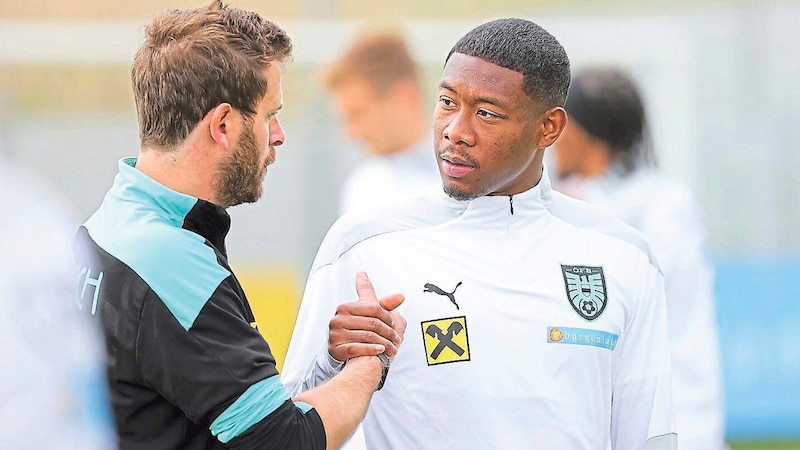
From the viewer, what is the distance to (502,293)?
2.40 meters

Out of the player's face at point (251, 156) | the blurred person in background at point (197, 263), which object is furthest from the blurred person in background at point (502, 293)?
the player's face at point (251, 156)

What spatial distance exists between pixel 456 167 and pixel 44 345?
101 centimetres

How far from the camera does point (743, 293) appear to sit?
23.4 ft

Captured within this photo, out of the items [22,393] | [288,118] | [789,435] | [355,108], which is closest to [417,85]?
[355,108]

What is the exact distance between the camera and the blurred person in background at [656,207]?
384 cm

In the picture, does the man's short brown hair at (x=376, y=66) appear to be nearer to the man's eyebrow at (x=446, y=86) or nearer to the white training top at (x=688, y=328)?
the white training top at (x=688, y=328)

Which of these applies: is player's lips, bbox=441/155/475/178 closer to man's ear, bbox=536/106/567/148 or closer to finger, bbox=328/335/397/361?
man's ear, bbox=536/106/567/148

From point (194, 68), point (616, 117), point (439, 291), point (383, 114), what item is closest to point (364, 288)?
point (439, 291)

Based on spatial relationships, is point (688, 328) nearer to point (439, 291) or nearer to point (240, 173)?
point (439, 291)

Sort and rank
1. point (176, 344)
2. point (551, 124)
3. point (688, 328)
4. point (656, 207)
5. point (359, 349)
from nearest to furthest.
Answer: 1. point (176, 344)
2. point (359, 349)
3. point (551, 124)
4. point (688, 328)
5. point (656, 207)

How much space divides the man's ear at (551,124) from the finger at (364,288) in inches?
20.1

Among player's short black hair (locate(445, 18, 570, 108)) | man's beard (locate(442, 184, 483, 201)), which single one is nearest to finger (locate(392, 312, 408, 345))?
man's beard (locate(442, 184, 483, 201))

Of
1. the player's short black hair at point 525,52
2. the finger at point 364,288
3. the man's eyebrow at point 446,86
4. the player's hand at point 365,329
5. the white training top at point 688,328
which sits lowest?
the white training top at point 688,328

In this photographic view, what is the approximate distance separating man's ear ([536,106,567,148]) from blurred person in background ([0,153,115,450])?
1.07 metres
